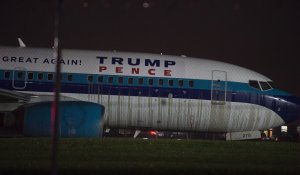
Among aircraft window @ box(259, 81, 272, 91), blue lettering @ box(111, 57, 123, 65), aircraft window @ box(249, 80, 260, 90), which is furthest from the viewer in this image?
aircraft window @ box(259, 81, 272, 91)

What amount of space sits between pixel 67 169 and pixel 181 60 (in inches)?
569

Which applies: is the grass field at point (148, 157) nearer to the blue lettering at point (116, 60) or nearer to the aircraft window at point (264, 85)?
the aircraft window at point (264, 85)

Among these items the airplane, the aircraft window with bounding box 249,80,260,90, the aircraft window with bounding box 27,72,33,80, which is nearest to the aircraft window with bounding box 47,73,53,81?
the airplane

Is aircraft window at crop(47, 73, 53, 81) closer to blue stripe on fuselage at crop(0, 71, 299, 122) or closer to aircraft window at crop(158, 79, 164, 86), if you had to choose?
blue stripe on fuselage at crop(0, 71, 299, 122)

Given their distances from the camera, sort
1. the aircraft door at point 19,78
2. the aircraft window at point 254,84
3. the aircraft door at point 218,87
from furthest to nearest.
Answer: the aircraft window at point 254,84, the aircraft door at point 218,87, the aircraft door at point 19,78

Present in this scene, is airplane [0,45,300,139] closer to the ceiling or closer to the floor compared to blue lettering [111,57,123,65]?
closer to the floor

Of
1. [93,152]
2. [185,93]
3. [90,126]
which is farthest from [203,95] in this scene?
[93,152]

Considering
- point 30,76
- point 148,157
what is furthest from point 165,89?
point 148,157

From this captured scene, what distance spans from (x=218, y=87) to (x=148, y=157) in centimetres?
1068

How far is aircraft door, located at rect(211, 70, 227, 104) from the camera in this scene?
26312mm

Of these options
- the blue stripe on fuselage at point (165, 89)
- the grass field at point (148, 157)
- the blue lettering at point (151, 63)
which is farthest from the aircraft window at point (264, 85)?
the blue lettering at point (151, 63)

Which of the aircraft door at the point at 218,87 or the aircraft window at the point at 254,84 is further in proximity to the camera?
the aircraft window at the point at 254,84

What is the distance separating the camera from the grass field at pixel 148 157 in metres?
13.9

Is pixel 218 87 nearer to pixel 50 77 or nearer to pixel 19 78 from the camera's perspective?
pixel 50 77
